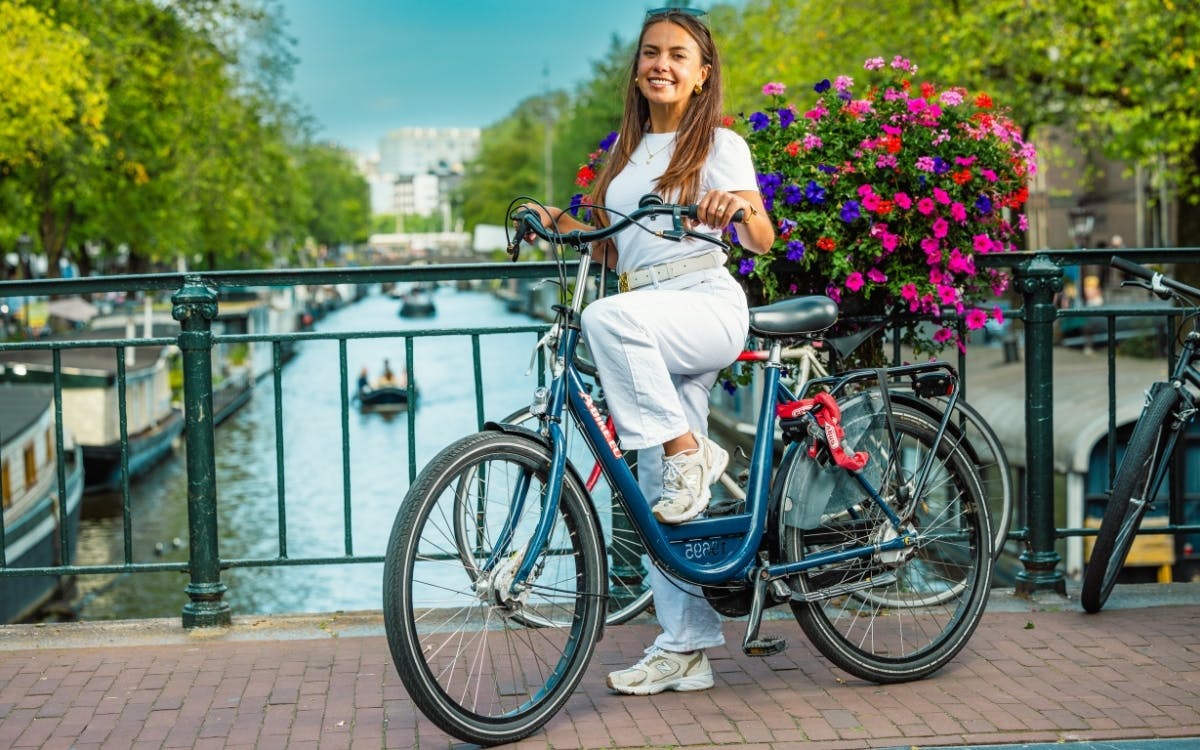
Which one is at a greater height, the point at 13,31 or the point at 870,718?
the point at 13,31

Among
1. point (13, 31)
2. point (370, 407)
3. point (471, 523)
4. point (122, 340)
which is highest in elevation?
point (13, 31)

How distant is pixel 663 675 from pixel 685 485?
25.8 inches

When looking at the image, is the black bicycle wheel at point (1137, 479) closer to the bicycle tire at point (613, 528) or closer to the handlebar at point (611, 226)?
the bicycle tire at point (613, 528)

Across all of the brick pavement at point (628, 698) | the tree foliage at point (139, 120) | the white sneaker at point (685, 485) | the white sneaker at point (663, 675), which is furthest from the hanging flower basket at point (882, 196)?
the tree foliage at point (139, 120)

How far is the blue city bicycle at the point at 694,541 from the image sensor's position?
12.4ft

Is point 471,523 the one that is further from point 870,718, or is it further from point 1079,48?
point 1079,48

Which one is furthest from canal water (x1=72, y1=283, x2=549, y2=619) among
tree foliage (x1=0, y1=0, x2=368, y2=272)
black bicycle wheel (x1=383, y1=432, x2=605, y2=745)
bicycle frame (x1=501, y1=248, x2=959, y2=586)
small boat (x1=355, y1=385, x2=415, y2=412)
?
tree foliage (x1=0, y1=0, x2=368, y2=272)

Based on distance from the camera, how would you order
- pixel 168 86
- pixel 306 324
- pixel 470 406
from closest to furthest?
pixel 168 86 → pixel 470 406 → pixel 306 324

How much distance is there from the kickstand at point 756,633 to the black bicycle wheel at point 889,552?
11cm

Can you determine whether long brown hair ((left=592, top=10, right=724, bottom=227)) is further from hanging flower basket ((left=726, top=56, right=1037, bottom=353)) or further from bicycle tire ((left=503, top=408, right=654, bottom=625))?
hanging flower basket ((left=726, top=56, right=1037, bottom=353))

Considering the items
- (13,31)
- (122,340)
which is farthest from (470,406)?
(122,340)

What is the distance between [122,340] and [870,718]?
309cm

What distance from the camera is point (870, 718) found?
13.5 ft

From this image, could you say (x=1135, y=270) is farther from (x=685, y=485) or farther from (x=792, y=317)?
(x=685, y=485)
